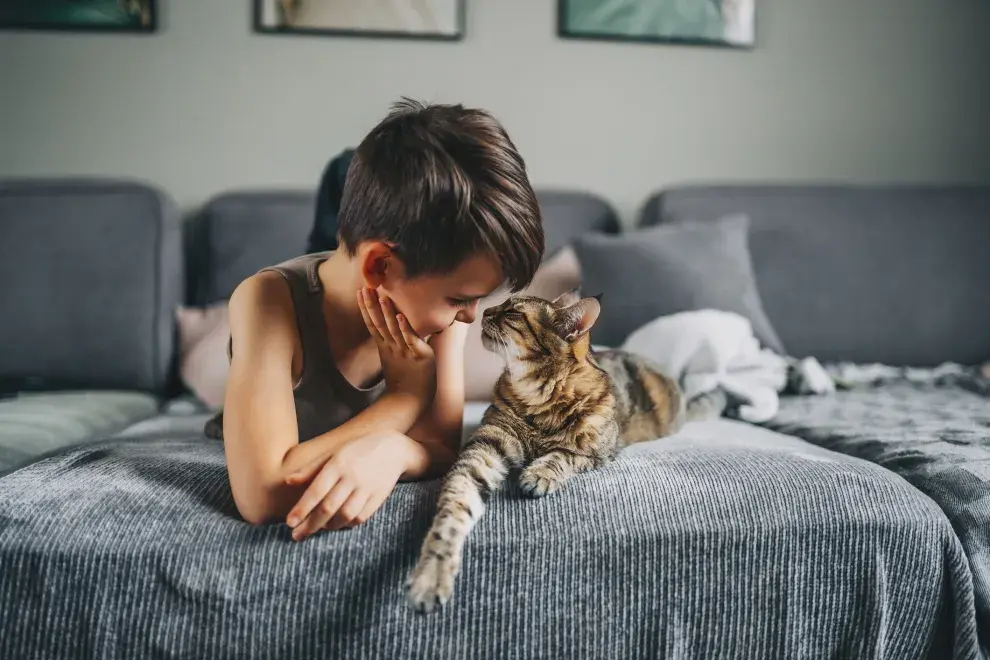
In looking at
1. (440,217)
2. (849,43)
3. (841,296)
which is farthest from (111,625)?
(849,43)

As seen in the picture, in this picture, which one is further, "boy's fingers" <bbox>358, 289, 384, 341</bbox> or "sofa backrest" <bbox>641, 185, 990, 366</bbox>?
"sofa backrest" <bbox>641, 185, 990, 366</bbox>

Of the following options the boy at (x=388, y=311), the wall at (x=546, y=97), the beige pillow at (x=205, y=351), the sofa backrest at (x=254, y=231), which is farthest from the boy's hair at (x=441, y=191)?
the wall at (x=546, y=97)

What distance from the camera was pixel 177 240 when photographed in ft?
6.09

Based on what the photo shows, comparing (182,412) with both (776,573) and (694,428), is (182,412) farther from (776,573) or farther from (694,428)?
(776,573)

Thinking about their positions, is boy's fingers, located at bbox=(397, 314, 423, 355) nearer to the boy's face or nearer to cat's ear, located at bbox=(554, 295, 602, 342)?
the boy's face

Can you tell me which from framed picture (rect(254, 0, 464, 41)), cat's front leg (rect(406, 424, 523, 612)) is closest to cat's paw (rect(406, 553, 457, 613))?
cat's front leg (rect(406, 424, 523, 612))

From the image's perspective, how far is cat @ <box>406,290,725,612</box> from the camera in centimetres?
90

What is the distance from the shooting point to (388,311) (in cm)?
91

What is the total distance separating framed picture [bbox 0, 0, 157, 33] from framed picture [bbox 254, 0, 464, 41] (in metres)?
0.30

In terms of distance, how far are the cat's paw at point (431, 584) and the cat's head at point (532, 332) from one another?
38cm

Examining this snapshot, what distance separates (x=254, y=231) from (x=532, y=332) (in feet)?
3.47

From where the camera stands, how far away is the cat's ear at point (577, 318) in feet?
3.21

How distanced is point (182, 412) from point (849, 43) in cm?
213

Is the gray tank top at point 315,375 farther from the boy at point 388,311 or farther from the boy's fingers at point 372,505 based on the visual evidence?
the boy's fingers at point 372,505
